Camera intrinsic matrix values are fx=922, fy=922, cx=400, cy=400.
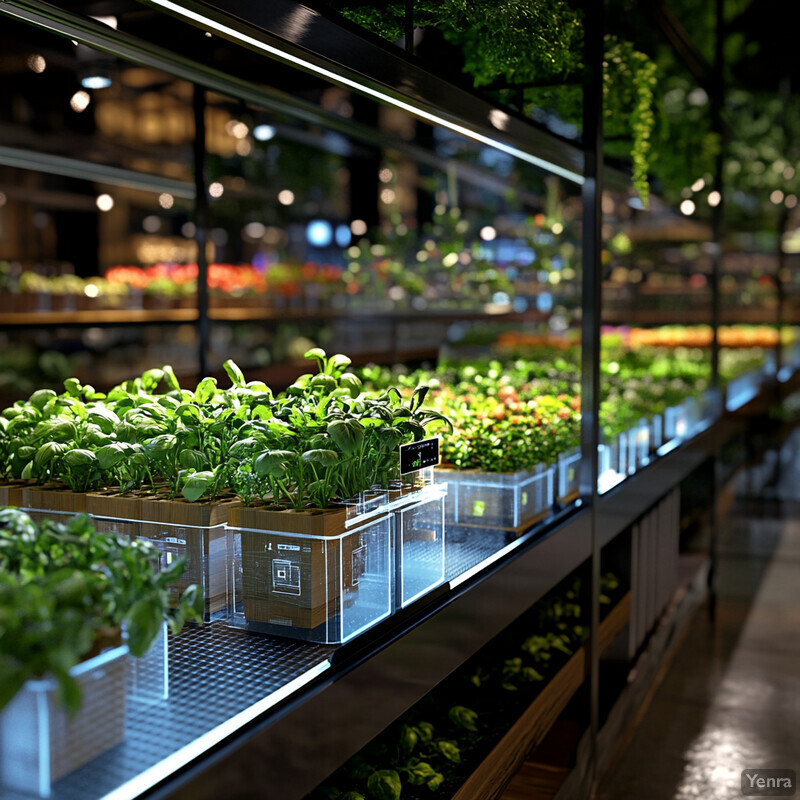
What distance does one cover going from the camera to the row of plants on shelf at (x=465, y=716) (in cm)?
224

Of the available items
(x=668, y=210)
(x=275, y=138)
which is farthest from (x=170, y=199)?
(x=668, y=210)

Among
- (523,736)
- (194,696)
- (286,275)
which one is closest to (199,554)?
(194,696)

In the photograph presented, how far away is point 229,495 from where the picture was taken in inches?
64.7

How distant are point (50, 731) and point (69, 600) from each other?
0.49 ft

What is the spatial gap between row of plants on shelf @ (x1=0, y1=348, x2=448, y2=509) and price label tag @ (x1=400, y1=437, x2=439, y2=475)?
0.06ft

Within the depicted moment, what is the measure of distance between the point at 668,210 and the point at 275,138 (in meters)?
2.98

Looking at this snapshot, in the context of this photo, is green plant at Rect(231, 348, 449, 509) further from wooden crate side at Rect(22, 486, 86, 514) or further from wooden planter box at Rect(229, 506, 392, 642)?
wooden crate side at Rect(22, 486, 86, 514)

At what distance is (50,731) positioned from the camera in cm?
102

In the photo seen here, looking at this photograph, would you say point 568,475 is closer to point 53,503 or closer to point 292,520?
point 292,520

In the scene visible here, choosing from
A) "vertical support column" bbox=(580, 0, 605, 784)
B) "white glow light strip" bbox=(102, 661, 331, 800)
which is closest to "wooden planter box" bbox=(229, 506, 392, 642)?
"white glow light strip" bbox=(102, 661, 331, 800)

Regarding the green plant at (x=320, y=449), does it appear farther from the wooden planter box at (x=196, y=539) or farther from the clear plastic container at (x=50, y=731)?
the clear plastic container at (x=50, y=731)

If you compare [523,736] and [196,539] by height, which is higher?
[196,539]

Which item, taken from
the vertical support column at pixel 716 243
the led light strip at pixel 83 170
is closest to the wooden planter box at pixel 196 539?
the led light strip at pixel 83 170

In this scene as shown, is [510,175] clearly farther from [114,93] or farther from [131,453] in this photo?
[131,453]
